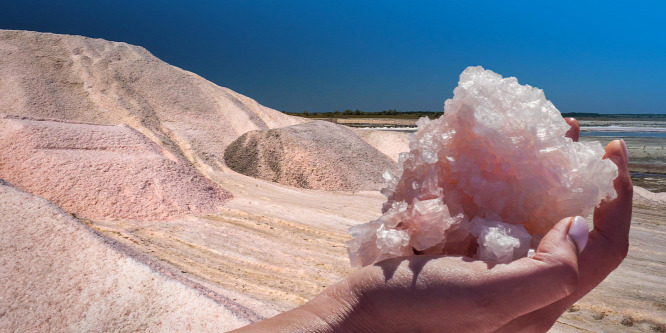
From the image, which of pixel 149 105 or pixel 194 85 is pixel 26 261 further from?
pixel 194 85

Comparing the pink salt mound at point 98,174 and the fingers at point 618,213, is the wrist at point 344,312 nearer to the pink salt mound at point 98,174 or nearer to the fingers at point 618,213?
the fingers at point 618,213

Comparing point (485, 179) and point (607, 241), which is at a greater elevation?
point (485, 179)

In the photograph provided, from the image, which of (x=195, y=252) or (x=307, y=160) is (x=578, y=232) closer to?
(x=195, y=252)

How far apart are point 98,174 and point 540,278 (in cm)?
555

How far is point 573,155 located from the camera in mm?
1448

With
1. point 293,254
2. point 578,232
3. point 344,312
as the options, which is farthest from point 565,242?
point 293,254

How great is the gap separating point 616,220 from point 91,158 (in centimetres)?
589

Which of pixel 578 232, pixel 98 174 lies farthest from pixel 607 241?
pixel 98 174

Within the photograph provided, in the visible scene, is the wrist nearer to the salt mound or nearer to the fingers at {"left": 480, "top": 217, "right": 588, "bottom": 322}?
the fingers at {"left": 480, "top": 217, "right": 588, "bottom": 322}

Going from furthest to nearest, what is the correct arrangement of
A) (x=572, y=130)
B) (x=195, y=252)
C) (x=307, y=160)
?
(x=307, y=160) → (x=195, y=252) → (x=572, y=130)

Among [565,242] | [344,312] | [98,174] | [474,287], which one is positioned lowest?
[98,174]

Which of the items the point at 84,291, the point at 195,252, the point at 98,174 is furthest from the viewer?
the point at 98,174

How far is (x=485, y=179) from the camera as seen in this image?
151cm

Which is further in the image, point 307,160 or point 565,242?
point 307,160
